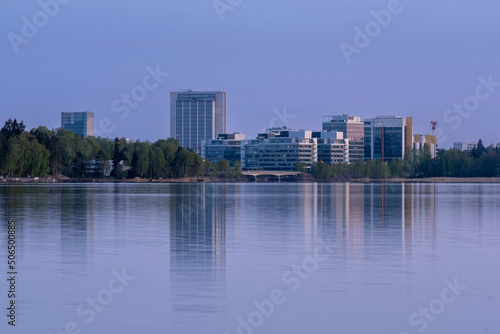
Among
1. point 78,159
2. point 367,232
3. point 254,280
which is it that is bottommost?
point 254,280

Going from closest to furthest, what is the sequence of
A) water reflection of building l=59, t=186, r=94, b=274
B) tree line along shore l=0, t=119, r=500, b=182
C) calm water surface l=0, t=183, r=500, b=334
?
calm water surface l=0, t=183, r=500, b=334 → water reflection of building l=59, t=186, r=94, b=274 → tree line along shore l=0, t=119, r=500, b=182

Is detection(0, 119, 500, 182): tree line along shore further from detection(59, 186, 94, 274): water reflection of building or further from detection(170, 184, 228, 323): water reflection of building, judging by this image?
detection(170, 184, 228, 323): water reflection of building

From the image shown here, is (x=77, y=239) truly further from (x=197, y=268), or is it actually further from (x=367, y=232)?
(x=367, y=232)

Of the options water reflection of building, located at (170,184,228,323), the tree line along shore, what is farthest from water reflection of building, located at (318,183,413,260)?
the tree line along shore

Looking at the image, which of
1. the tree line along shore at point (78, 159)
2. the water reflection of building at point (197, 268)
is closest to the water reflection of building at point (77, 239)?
the water reflection of building at point (197, 268)

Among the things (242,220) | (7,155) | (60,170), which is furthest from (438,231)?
(60,170)

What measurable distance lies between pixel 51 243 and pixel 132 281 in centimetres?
874

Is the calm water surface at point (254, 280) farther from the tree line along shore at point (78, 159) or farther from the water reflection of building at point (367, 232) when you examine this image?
the tree line along shore at point (78, 159)

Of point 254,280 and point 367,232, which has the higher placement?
point 367,232

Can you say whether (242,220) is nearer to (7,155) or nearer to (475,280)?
(475,280)

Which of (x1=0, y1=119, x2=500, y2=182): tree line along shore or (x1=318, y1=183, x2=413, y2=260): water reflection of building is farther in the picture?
(x1=0, y1=119, x2=500, y2=182): tree line along shore

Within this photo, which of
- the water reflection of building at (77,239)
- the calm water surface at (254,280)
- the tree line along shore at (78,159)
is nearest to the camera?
the calm water surface at (254,280)

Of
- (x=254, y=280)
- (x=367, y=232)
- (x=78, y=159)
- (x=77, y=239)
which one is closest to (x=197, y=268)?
(x=254, y=280)

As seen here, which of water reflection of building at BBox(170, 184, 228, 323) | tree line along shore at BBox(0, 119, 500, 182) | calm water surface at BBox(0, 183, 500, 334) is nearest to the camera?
calm water surface at BBox(0, 183, 500, 334)
